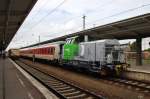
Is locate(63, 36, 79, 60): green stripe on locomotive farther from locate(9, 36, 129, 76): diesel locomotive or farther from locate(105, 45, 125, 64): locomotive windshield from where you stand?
locate(105, 45, 125, 64): locomotive windshield

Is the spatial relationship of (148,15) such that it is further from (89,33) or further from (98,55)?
(89,33)

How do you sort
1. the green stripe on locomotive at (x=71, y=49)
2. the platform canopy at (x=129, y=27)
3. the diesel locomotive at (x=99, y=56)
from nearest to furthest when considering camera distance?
the diesel locomotive at (x=99, y=56)
the platform canopy at (x=129, y=27)
the green stripe on locomotive at (x=71, y=49)

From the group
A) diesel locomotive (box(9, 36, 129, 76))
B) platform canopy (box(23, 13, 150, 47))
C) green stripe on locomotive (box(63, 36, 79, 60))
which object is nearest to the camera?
diesel locomotive (box(9, 36, 129, 76))

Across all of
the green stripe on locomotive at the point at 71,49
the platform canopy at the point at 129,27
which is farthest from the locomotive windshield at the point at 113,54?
the green stripe on locomotive at the point at 71,49

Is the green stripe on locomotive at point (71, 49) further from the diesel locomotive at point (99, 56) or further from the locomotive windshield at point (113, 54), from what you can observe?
the locomotive windshield at point (113, 54)

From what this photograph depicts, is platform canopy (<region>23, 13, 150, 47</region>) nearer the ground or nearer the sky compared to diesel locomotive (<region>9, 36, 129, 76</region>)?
nearer the sky

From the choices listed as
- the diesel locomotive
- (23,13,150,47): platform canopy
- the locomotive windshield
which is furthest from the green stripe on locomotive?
the locomotive windshield

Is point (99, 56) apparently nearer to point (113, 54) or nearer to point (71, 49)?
point (113, 54)

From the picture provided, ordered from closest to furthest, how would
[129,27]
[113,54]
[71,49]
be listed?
[113,54]
[129,27]
[71,49]

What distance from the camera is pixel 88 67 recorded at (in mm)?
24125

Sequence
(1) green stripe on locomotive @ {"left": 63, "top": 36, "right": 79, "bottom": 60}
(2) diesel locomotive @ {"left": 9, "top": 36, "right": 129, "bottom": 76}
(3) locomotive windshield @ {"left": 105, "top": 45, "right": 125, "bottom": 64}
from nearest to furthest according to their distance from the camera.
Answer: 1. (2) diesel locomotive @ {"left": 9, "top": 36, "right": 129, "bottom": 76}
2. (3) locomotive windshield @ {"left": 105, "top": 45, "right": 125, "bottom": 64}
3. (1) green stripe on locomotive @ {"left": 63, "top": 36, "right": 79, "bottom": 60}

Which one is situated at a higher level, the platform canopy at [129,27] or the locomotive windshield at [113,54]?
the platform canopy at [129,27]

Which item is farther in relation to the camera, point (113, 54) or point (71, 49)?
point (71, 49)

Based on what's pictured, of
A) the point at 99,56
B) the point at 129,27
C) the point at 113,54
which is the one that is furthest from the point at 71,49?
the point at 113,54
